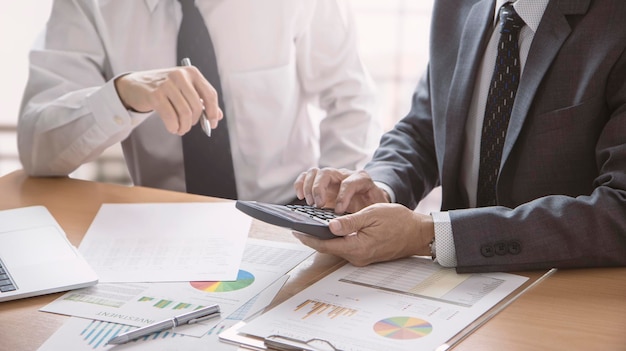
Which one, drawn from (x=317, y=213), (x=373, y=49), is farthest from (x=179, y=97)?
(x=373, y=49)

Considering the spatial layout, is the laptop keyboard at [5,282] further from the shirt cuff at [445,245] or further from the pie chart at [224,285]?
the shirt cuff at [445,245]

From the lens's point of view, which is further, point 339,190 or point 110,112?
point 110,112

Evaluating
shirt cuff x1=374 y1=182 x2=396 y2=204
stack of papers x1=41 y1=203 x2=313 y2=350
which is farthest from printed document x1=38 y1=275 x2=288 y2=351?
shirt cuff x1=374 y1=182 x2=396 y2=204

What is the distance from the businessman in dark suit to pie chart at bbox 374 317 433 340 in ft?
0.64

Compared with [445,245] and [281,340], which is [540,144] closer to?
[445,245]

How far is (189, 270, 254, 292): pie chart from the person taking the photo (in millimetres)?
1181

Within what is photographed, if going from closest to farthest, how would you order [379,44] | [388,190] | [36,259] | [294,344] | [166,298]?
[294,344] → [166,298] → [36,259] → [388,190] → [379,44]

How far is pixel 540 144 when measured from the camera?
4.51 ft

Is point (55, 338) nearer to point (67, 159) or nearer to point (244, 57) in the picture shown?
point (67, 159)

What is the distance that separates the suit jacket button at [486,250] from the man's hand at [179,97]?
2.11 ft

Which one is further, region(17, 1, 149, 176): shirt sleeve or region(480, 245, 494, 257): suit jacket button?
region(17, 1, 149, 176): shirt sleeve

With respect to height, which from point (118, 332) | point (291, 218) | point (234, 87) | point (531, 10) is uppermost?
point (531, 10)

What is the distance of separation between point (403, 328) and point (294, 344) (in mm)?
148

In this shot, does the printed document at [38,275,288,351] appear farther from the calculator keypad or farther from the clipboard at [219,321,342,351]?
the calculator keypad
